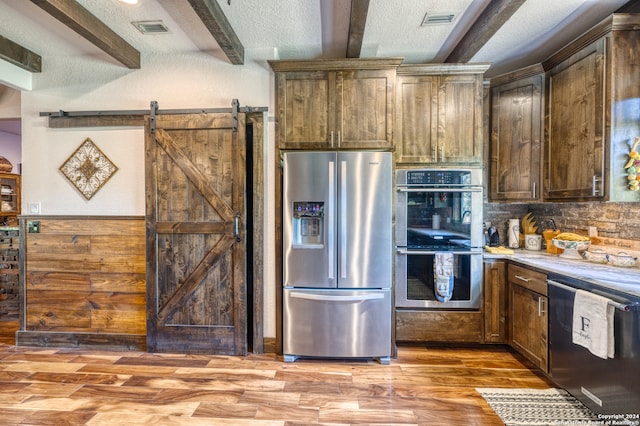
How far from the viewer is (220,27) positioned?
7.09 ft

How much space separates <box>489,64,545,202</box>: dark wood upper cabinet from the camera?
2693 mm

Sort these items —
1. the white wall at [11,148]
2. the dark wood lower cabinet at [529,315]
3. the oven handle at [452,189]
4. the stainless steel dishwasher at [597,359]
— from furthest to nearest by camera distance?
the white wall at [11,148] → the oven handle at [452,189] → the dark wood lower cabinet at [529,315] → the stainless steel dishwasher at [597,359]

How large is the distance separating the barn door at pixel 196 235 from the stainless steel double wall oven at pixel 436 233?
4.69 feet

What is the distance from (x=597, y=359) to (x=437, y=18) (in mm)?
2497

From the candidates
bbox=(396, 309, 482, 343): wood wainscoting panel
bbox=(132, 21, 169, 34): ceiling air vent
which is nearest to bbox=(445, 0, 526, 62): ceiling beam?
bbox=(396, 309, 482, 343): wood wainscoting panel

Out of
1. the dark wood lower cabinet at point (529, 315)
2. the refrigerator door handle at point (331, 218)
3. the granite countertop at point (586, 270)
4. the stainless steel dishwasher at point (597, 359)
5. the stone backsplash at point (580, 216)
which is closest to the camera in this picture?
the stainless steel dishwasher at point (597, 359)

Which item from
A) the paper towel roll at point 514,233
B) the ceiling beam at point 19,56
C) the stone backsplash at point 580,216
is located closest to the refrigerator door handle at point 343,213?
the stone backsplash at point 580,216

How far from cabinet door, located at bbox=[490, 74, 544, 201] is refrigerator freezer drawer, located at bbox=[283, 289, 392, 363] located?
61.9 inches

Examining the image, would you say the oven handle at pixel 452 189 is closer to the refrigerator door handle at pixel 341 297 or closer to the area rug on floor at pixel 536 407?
the refrigerator door handle at pixel 341 297

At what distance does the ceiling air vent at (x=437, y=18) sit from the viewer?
2.24 metres

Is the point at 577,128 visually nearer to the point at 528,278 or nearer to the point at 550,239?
the point at 550,239

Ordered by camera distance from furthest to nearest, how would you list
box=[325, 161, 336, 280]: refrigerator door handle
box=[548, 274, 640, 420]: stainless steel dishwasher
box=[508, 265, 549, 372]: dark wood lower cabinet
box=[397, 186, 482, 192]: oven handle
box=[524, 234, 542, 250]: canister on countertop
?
1. box=[524, 234, 542, 250]: canister on countertop
2. box=[397, 186, 482, 192]: oven handle
3. box=[325, 161, 336, 280]: refrigerator door handle
4. box=[508, 265, 549, 372]: dark wood lower cabinet
5. box=[548, 274, 640, 420]: stainless steel dishwasher

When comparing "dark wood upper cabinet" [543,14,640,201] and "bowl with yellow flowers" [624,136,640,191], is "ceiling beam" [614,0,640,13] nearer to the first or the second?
"dark wood upper cabinet" [543,14,640,201]

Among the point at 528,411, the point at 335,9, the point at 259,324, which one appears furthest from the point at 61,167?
the point at 528,411
